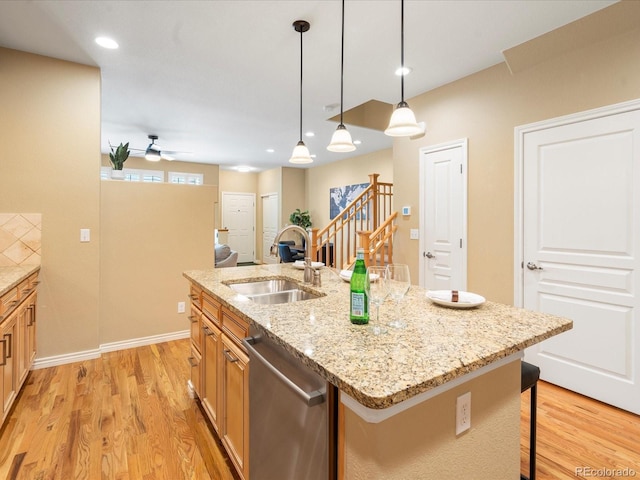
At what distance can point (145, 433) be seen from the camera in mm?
2051

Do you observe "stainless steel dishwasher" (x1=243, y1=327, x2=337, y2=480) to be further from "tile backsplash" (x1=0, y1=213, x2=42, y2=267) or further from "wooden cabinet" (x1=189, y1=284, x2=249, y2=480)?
"tile backsplash" (x1=0, y1=213, x2=42, y2=267)

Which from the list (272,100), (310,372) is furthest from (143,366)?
(272,100)

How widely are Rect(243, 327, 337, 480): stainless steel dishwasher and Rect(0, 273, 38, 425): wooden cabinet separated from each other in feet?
5.30

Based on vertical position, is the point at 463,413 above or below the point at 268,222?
below

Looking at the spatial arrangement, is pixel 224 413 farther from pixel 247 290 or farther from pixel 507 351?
pixel 507 351

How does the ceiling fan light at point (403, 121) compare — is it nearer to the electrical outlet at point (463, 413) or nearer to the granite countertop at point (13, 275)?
the electrical outlet at point (463, 413)

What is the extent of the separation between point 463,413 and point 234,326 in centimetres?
100

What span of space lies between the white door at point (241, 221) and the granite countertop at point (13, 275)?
6897mm

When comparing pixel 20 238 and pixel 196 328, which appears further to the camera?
pixel 20 238

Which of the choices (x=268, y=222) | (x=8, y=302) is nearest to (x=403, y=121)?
(x=8, y=302)

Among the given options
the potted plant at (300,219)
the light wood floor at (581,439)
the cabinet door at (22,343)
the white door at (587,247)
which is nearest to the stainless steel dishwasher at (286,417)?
the light wood floor at (581,439)

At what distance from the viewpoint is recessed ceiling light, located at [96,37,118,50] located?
2.68m

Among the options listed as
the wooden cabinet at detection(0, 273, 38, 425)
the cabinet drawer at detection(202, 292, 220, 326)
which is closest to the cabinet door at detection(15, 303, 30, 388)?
the wooden cabinet at detection(0, 273, 38, 425)

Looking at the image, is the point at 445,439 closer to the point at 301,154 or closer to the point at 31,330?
the point at 301,154
